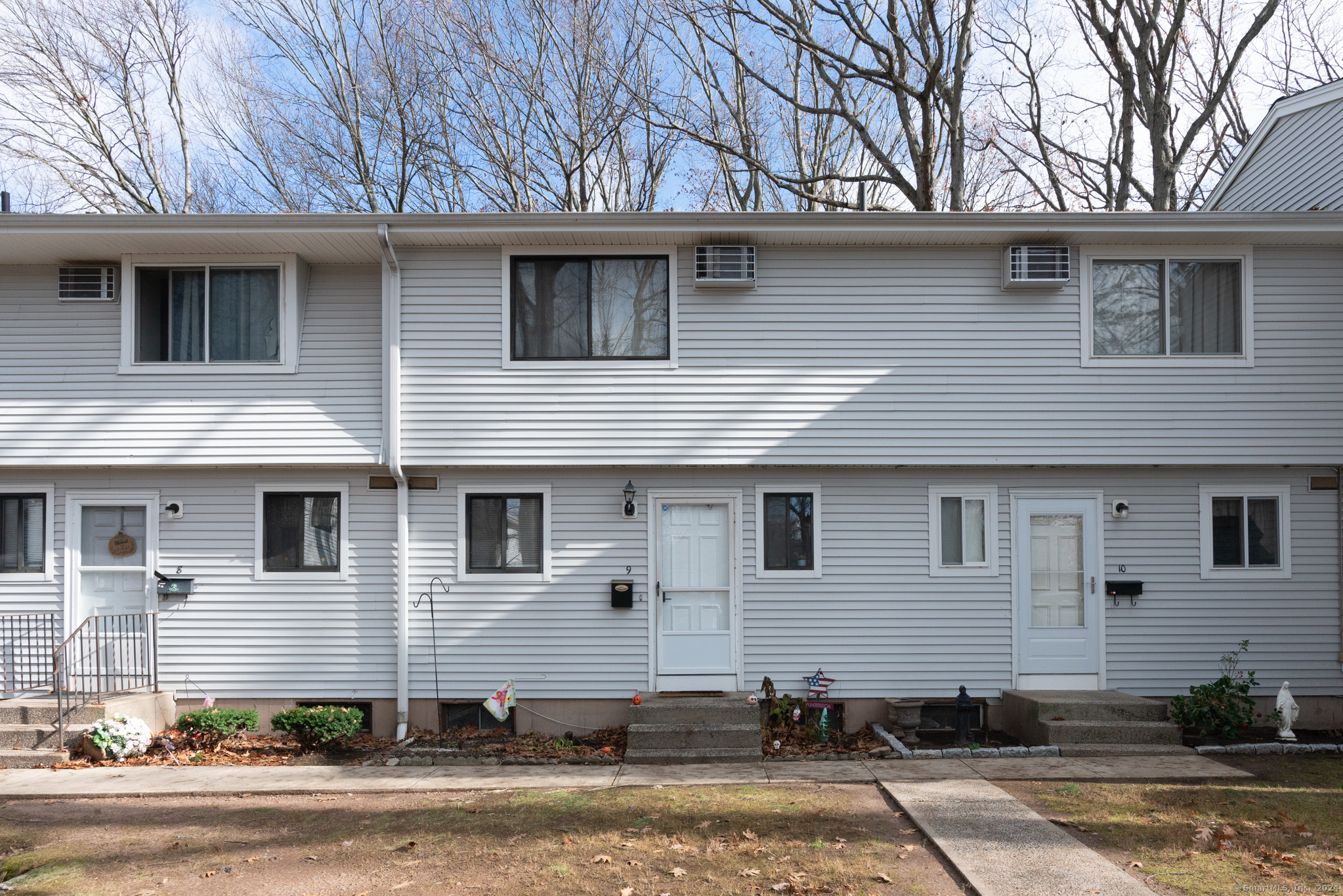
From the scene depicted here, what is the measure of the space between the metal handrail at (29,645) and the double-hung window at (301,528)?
227 centimetres

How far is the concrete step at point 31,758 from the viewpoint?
8.12 m

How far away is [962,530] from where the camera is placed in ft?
30.3

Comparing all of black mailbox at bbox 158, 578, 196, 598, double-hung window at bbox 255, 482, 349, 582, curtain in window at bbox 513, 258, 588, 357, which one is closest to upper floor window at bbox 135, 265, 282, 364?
double-hung window at bbox 255, 482, 349, 582

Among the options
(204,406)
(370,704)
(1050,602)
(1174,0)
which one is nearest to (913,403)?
(1050,602)

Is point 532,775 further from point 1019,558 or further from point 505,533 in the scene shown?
point 1019,558

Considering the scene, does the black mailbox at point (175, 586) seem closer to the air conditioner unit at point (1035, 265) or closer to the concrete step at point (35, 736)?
the concrete step at point (35, 736)

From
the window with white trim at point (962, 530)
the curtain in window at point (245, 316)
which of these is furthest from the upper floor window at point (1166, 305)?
the curtain in window at point (245, 316)

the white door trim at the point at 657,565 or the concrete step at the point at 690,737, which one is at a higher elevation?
the white door trim at the point at 657,565

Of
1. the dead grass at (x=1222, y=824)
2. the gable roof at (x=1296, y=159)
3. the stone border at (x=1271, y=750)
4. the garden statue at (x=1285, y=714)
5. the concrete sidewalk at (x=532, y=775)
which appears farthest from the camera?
the gable roof at (x=1296, y=159)

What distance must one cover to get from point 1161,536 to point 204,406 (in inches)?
401

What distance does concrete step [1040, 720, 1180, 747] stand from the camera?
816 centimetres

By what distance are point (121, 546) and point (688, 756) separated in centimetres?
643

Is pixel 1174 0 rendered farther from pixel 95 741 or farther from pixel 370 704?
pixel 95 741

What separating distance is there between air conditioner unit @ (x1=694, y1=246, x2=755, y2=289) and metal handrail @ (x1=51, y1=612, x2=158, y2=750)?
269 inches
